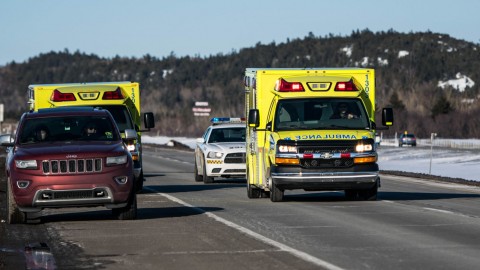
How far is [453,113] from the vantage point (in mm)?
123562

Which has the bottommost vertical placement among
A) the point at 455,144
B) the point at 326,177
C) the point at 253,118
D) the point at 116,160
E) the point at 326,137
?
the point at 455,144

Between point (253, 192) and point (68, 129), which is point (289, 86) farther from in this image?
point (68, 129)

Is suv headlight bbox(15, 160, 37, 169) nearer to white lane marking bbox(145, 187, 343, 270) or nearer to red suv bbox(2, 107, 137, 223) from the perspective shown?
red suv bbox(2, 107, 137, 223)

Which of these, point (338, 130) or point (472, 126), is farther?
point (472, 126)

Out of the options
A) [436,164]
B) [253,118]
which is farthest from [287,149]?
[436,164]

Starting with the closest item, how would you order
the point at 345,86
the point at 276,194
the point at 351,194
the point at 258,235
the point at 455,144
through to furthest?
the point at 258,235 → the point at 276,194 → the point at 345,86 → the point at 351,194 → the point at 455,144

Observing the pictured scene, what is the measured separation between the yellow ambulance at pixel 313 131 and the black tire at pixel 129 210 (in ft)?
13.4

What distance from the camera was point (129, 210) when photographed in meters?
17.7

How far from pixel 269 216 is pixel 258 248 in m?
4.80

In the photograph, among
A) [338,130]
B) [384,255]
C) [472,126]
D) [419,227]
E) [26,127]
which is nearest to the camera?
[384,255]

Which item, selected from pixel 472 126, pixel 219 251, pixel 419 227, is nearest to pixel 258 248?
pixel 219 251

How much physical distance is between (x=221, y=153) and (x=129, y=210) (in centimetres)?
1221

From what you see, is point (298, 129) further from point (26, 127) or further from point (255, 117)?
point (26, 127)

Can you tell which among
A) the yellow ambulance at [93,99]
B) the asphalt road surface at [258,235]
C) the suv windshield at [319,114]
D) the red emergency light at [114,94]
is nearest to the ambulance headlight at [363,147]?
the suv windshield at [319,114]
